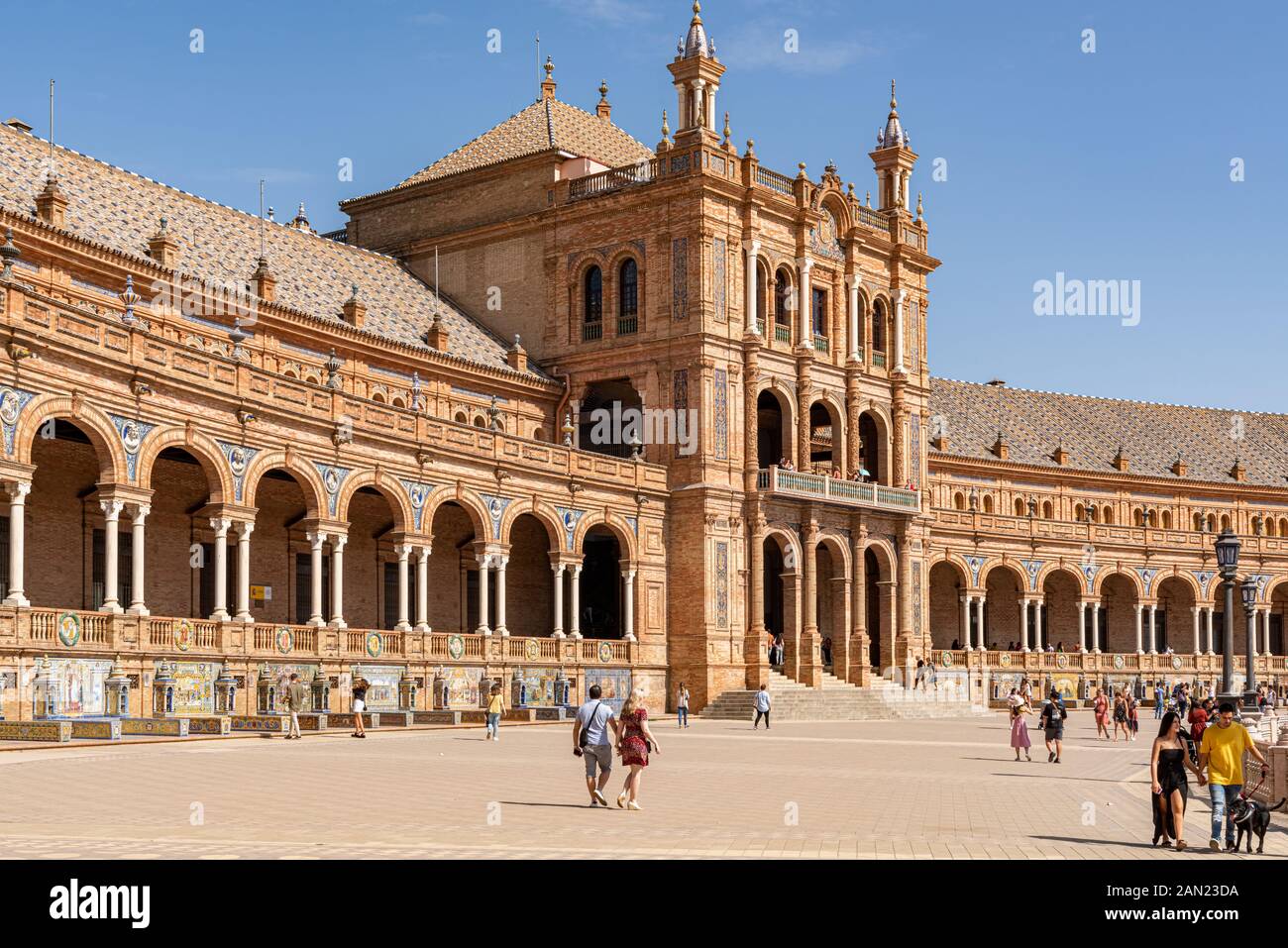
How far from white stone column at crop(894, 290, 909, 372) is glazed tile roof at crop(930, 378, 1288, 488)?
1725 cm

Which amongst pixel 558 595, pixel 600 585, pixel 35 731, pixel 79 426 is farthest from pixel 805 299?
pixel 35 731

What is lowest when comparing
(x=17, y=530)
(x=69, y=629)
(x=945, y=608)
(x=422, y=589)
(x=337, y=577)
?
(x=945, y=608)

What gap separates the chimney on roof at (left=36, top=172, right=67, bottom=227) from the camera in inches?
1571

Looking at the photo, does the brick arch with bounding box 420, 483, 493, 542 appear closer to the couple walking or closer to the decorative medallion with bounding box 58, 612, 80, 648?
the decorative medallion with bounding box 58, 612, 80, 648

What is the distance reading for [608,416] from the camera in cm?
5806

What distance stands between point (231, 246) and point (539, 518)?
12163 mm

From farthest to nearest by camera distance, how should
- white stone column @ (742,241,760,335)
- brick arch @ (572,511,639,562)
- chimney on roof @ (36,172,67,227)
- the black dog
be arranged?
white stone column @ (742,241,760,335)
brick arch @ (572,511,639,562)
chimney on roof @ (36,172,67,227)
the black dog

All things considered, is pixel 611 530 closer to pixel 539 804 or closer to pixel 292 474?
pixel 292 474

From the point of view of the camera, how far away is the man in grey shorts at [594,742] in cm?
2012

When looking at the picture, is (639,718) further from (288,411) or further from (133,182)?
(133,182)

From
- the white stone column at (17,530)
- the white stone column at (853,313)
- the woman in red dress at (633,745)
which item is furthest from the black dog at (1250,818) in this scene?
the white stone column at (853,313)

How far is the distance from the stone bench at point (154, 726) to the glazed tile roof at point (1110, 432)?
179ft

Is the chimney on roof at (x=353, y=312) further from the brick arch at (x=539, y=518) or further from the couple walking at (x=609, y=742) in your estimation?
the couple walking at (x=609, y=742)

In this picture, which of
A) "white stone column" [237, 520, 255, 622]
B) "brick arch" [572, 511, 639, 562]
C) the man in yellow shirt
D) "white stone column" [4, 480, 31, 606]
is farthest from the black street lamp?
"white stone column" [4, 480, 31, 606]
